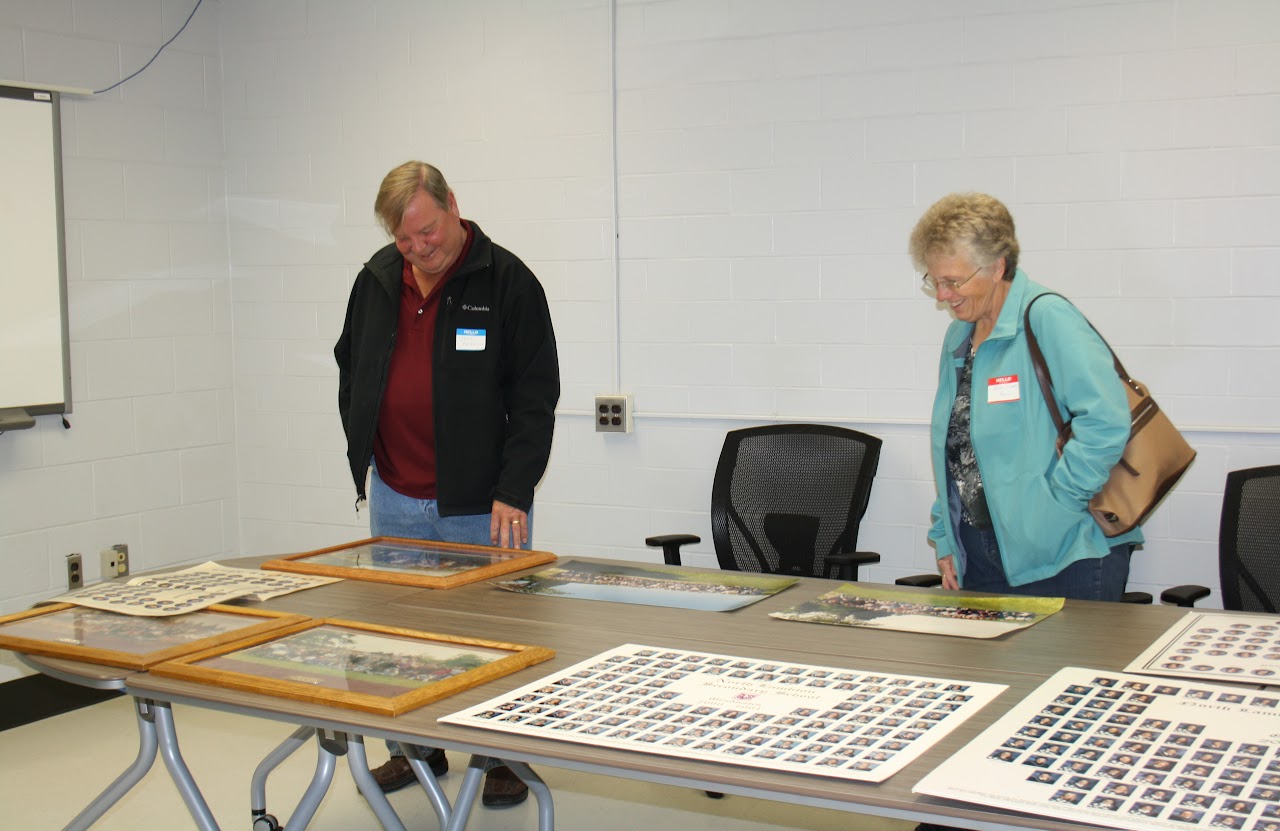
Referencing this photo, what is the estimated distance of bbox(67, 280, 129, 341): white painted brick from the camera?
4.53 metres

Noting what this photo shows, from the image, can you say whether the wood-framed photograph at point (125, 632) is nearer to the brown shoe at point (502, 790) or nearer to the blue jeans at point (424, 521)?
the blue jeans at point (424, 521)

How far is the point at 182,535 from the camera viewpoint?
502 centimetres

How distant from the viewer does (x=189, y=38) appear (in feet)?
16.3

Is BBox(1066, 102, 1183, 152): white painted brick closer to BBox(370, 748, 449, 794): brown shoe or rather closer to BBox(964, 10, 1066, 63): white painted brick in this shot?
BBox(964, 10, 1066, 63): white painted brick

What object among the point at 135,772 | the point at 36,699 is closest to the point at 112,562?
the point at 36,699

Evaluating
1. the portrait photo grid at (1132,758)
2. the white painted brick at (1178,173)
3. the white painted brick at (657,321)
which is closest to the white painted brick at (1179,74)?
the white painted brick at (1178,173)

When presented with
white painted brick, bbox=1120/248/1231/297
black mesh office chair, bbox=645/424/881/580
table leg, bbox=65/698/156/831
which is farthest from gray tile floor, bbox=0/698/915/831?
white painted brick, bbox=1120/248/1231/297

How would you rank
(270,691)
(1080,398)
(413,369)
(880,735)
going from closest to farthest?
(880,735)
(270,691)
(1080,398)
(413,369)

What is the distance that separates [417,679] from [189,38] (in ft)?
12.8

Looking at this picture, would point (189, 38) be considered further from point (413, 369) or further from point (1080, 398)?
point (1080, 398)

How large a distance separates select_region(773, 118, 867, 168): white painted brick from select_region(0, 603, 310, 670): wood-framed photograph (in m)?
2.49

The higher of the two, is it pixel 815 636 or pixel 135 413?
pixel 135 413

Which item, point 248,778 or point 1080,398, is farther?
point 248,778

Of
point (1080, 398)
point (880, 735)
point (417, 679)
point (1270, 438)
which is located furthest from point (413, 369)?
point (1270, 438)
